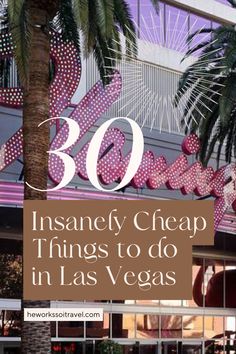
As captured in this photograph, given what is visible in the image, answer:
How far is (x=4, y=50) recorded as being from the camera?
26172mm

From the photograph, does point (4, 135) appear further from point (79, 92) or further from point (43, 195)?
point (43, 195)

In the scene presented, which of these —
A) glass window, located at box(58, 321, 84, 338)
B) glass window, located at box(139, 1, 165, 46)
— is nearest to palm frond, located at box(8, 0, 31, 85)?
glass window, located at box(58, 321, 84, 338)

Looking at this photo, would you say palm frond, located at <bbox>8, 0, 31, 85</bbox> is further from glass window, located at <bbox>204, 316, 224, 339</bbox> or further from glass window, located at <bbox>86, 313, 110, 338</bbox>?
glass window, located at <bbox>204, 316, 224, 339</bbox>

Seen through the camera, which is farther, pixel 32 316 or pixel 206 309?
pixel 206 309

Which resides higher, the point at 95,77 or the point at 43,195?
the point at 95,77

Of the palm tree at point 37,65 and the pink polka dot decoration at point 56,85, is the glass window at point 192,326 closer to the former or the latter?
the pink polka dot decoration at point 56,85

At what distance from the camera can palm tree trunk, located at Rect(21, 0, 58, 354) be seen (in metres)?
20.2

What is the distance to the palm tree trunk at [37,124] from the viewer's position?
66.2 ft

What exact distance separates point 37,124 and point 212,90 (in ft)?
34.6

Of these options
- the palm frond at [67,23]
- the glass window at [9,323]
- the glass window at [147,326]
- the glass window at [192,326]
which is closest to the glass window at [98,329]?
the glass window at [147,326]

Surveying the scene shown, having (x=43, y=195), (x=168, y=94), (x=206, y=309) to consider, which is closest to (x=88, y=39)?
(x=43, y=195)

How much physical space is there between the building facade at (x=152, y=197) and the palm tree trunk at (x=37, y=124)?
16.6 feet

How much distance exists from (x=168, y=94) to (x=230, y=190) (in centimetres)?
561

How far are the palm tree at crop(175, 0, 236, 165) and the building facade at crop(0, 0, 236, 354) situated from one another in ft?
5.93
